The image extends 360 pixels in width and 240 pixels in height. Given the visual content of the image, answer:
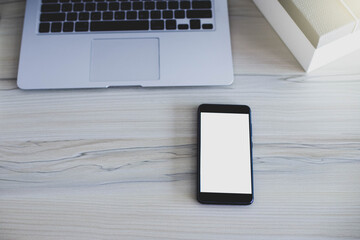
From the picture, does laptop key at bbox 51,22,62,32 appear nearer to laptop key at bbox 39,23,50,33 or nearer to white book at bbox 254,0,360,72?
laptop key at bbox 39,23,50,33

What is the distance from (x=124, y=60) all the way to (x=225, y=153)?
0.80 feet

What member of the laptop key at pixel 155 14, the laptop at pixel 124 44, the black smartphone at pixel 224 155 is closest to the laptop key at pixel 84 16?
the laptop at pixel 124 44

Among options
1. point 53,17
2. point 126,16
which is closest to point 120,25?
point 126,16

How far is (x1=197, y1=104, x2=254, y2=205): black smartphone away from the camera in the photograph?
1.99ft

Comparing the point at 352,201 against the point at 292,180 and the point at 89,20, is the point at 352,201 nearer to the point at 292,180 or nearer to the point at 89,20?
the point at 292,180

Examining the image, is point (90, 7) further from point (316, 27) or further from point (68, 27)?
point (316, 27)

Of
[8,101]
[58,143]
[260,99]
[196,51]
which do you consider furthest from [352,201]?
[8,101]

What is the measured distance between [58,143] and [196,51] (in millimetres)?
290

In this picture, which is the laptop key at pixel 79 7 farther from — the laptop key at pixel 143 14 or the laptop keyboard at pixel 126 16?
the laptop key at pixel 143 14

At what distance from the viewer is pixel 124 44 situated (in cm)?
68

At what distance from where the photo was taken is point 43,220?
610 millimetres

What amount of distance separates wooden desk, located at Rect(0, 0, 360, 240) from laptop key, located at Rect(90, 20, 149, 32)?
114 mm

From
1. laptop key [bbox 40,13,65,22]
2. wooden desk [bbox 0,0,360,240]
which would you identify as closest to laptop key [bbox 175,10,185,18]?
wooden desk [bbox 0,0,360,240]

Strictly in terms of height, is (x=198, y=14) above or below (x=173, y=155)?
above
